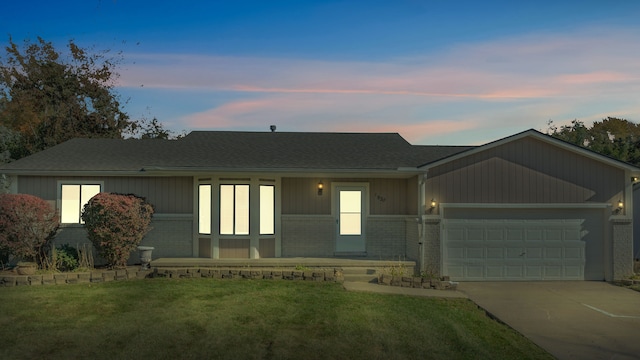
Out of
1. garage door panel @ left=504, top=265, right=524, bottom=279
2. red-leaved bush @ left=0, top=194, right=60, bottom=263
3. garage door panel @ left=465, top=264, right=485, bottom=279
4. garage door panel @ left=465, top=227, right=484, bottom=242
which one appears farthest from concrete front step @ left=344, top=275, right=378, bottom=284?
red-leaved bush @ left=0, top=194, right=60, bottom=263

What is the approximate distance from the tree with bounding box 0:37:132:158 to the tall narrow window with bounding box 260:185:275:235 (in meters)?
19.1

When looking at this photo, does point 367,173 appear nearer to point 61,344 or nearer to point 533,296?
point 533,296

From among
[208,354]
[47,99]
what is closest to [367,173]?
[208,354]

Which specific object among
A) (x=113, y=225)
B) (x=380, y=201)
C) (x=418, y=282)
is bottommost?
(x=418, y=282)

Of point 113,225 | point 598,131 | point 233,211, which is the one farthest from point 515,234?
point 598,131

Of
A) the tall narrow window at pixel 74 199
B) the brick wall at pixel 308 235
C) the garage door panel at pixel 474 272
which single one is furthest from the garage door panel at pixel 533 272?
the tall narrow window at pixel 74 199

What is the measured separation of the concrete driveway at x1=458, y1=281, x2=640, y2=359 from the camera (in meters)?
8.70

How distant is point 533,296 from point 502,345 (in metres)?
4.78

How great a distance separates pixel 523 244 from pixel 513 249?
323mm

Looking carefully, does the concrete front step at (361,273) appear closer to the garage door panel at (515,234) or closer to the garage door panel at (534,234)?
the garage door panel at (515,234)

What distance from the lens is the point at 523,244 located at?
49.7ft

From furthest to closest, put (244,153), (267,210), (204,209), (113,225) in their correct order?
1. (244,153)
2. (267,210)
3. (204,209)
4. (113,225)

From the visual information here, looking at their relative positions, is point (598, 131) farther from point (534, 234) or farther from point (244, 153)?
point (244, 153)

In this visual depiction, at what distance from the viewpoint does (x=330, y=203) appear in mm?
16703
